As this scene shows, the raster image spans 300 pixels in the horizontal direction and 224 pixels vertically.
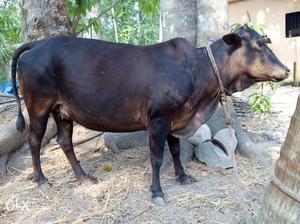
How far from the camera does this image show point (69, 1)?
5.25 metres

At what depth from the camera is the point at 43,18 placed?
442 centimetres

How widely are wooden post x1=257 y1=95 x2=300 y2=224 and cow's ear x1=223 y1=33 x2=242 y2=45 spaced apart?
A: 1.29 metres

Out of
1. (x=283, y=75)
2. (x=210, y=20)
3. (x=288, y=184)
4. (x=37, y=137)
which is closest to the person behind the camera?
(x=288, y=184)

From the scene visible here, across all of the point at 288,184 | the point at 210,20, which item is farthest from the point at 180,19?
the point at 288,184

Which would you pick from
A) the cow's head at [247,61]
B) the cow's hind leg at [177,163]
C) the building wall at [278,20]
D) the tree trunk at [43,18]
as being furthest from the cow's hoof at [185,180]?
the building wall at [278,20]

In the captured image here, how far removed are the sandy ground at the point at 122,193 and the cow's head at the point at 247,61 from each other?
3.14ft

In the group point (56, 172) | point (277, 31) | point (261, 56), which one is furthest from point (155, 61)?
point (277, 31)

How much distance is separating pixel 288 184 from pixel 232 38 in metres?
1.58

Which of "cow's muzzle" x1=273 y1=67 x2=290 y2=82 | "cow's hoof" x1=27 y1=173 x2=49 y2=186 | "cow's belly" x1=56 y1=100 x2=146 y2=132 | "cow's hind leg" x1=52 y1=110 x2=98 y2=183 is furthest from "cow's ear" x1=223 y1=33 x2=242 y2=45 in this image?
"cow's hoof" x1=27 y1=173 x2=49 y2=186

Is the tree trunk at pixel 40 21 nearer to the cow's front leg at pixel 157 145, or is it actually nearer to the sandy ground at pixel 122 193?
the sandy ground at pixel 122 193

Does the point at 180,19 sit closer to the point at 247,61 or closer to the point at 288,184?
the point at 247,61

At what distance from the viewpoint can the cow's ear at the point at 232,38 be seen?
10.6ft

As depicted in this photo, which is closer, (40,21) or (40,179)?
(40,179)

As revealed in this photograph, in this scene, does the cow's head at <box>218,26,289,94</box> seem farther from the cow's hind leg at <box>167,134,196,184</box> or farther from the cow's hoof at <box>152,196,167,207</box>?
the cow's hoof at <box>152,196,167,207</box>
